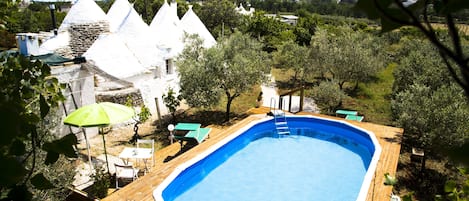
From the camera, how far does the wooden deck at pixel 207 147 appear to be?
8678 mm

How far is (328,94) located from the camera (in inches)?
608

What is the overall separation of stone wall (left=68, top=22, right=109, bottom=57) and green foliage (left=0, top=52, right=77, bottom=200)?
17.1 metres

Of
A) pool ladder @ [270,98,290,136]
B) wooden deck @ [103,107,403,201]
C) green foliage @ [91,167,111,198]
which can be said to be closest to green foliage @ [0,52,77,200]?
wooden deck @ [103,107,403,201]

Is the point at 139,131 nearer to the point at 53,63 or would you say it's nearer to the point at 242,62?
the point at 53,63

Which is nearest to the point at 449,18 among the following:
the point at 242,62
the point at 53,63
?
the point at 53,63

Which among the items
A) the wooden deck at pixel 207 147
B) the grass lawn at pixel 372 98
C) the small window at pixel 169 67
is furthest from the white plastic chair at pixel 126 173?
the grass lawn at pixel 372 98

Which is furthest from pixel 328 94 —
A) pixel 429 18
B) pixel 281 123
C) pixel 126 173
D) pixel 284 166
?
pixel 429 18

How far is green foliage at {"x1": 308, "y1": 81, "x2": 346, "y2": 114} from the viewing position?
605 inches

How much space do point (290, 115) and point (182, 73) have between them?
16.3 ft

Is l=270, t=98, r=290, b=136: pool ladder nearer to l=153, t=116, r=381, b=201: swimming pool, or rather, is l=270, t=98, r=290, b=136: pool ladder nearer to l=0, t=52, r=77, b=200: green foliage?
l=153, t=116, r=381, b=201: swimming pool

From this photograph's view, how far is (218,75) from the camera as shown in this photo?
1427 cm

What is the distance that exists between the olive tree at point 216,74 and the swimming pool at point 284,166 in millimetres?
1767

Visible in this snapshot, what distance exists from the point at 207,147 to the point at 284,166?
2.78 metres

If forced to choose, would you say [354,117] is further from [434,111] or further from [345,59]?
[434,111]
